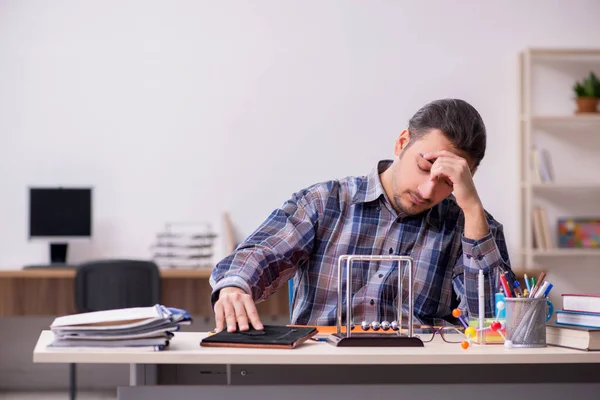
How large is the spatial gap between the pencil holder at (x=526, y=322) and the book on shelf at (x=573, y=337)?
0.13 feet

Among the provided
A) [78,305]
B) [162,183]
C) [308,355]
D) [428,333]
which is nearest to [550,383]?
[428,333]

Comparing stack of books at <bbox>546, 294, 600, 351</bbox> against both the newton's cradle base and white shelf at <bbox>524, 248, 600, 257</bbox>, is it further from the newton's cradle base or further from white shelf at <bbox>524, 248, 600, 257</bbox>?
white shelf at <bbox>524, 248, 600, 257</bbox>

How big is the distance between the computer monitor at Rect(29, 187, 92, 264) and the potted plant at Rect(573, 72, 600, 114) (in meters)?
2.86

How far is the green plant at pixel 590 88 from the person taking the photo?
15.6ft

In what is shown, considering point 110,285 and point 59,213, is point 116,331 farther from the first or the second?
point 59,213

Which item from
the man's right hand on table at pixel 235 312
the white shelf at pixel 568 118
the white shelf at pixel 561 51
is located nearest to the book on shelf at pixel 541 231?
the white shelf at pixel 568 118

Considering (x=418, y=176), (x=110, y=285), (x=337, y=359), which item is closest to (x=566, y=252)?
(x=110, y=285)

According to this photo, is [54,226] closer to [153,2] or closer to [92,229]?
[92,229]

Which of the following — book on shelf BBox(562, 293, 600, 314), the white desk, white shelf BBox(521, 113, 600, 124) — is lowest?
the white desk

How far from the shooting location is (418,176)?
1958 millimetres

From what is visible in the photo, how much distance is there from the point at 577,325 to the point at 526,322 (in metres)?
0.13

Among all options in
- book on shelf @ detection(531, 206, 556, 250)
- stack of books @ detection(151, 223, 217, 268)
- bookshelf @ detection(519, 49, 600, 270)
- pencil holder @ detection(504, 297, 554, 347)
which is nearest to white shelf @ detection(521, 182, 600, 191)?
bookshelf @ detection(519, 49, 600, 270)

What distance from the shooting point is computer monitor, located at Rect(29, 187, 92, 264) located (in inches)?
177

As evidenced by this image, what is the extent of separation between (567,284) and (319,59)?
2003mm
